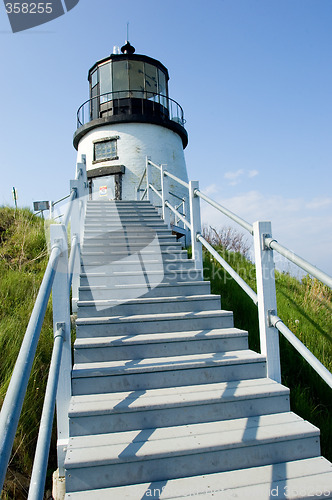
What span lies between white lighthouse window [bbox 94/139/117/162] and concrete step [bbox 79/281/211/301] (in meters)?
10.1

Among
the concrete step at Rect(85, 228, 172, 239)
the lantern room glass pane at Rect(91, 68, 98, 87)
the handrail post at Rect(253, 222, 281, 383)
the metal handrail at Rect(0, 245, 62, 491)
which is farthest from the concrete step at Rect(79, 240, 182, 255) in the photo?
the lantern room glass pane at Rect(91, 68, 98, 87)

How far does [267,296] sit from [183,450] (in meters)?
1.30

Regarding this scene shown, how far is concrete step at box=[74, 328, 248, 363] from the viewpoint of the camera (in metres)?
2.77

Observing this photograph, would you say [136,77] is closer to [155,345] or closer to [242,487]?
[155,345]

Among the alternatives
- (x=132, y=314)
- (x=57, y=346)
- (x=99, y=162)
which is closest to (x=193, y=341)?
(x=132, y=314)

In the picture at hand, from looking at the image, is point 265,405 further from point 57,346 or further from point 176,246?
point 176,246

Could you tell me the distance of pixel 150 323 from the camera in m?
3.19

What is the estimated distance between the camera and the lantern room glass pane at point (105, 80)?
516 inches

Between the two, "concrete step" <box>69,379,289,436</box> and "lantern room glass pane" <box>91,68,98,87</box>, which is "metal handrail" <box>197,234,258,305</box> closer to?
"concrete step" <box>69,379,289,436</box>

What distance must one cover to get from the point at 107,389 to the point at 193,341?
0.84m

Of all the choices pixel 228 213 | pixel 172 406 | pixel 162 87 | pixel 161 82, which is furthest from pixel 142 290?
pixel 161 82

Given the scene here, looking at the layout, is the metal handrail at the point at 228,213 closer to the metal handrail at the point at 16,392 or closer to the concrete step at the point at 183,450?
the concrete step at the point at 183,450

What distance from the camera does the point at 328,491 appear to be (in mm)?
1877

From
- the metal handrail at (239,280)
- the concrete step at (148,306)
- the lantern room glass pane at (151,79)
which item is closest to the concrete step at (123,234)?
the concrete step at (148,306)
